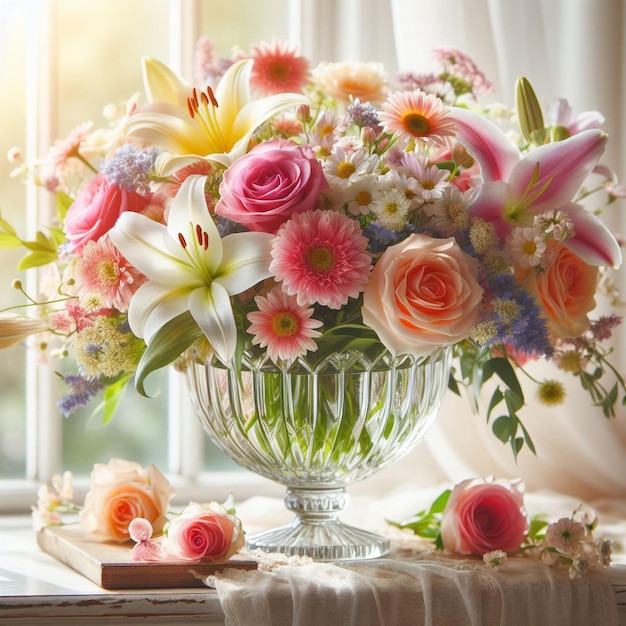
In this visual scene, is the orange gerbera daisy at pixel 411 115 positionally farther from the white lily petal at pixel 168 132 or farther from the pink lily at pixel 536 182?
the white lily petal at pixel 168 132

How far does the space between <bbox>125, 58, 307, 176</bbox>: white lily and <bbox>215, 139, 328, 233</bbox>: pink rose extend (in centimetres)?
6

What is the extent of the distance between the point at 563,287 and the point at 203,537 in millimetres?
392

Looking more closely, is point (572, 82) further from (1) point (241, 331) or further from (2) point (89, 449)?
(2) point (89, 449)

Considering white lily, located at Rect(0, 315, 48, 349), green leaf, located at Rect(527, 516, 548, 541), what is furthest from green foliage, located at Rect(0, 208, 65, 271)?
green leaf, located at Rect(527, 516, 548, 541)

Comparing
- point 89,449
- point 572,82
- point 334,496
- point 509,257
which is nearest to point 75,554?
point 334,496

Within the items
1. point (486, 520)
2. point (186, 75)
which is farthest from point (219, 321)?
point (186, 75)

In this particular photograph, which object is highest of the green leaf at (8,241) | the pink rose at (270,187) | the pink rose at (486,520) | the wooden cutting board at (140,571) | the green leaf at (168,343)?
the pink rose at (270,187)

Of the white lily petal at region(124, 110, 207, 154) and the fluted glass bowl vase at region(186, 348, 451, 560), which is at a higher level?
the white lily petal at region(124, 110, 207, 154)

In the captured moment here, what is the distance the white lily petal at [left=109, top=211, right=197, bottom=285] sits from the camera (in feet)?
2.73

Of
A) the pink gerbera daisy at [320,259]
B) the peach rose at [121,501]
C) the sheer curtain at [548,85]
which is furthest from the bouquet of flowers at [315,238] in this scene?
the sheer curtain at [548,85]

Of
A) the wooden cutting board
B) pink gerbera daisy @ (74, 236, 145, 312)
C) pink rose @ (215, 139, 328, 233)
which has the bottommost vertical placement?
the wooden cutting board

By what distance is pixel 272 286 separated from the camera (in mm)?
853

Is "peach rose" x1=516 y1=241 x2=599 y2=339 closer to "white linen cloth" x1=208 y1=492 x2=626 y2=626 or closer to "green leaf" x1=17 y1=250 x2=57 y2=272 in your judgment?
"white linen cloth" x1=208 y1=492 x2=626 y2=626

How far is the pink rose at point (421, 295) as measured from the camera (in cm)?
81
